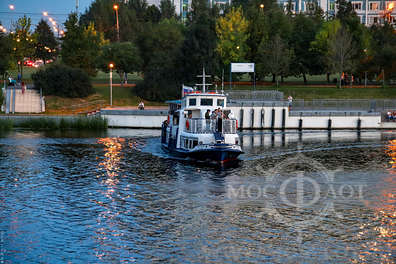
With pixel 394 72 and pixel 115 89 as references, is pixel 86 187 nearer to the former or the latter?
pixel 115 89

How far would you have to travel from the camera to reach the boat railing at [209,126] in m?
45.6

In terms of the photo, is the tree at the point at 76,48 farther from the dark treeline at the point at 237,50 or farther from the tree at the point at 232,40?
the tree at the point at 232,40

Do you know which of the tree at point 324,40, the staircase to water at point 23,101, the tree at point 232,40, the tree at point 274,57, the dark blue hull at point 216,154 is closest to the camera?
the dark blue hull at point 216,154

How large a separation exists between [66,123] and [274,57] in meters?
52.1

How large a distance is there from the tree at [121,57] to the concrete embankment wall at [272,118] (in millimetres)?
42461

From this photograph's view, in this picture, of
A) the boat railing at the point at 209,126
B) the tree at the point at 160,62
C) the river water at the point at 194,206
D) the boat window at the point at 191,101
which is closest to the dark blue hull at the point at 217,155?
the river water at the point at 194,206

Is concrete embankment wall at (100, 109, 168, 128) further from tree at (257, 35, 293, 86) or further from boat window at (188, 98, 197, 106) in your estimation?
tree at (257, 35, 293, 86)

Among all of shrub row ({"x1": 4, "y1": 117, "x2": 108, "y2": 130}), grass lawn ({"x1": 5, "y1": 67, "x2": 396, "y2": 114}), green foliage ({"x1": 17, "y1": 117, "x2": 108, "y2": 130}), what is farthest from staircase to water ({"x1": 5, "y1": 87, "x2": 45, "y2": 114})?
green foliage ({"x1": 17, "y1": 117, "x2": 108, "y2": 130})

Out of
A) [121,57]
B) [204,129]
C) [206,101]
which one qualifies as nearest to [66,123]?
[206,101]

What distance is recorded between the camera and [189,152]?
4625cm

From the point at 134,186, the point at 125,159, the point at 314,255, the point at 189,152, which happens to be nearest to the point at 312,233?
the point at 314,255

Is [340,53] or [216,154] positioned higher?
[340,53]

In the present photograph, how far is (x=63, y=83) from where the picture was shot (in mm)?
93562

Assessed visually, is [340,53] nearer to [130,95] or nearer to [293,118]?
[293,118]
